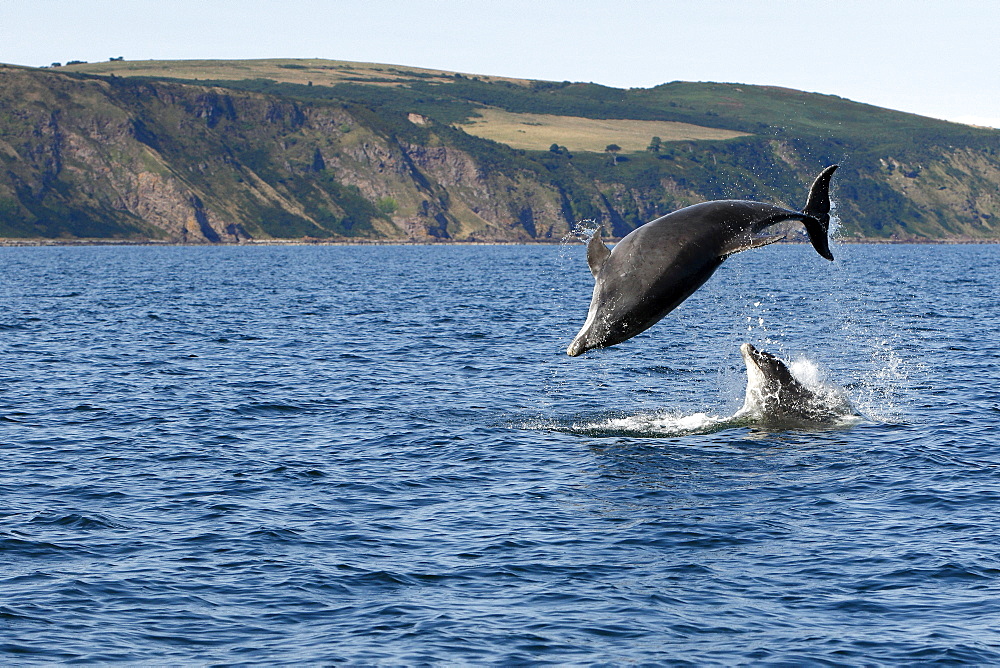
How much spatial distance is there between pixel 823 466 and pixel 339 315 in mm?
50400

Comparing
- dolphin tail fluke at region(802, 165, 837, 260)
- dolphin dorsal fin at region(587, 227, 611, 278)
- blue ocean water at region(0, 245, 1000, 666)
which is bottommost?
blue ocean water at region(0, 245, 1000, 666)

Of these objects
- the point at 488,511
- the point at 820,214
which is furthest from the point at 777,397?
the point at 488,511

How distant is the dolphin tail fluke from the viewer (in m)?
20.0

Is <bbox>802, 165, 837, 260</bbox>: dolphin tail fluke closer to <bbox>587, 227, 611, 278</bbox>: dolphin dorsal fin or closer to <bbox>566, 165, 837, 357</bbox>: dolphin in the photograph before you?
<bbox>566, 165, 837, 357</bbox>: dolphin

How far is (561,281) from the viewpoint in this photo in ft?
435

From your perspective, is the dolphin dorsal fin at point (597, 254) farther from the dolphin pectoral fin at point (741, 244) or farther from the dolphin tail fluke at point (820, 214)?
the dolphin tail fluke at point (820, 214)

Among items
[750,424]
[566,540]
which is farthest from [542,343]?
[566,540]

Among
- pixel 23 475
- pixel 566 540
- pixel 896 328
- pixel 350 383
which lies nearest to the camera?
pixel 566 540

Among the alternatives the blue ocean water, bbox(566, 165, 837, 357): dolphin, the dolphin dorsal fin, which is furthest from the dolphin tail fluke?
the blue ocean water

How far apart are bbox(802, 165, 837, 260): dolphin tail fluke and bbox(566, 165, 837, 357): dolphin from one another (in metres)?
0.02

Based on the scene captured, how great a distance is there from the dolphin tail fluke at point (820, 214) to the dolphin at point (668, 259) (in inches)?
0.7

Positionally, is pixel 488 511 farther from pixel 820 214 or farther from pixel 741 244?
pixel 820 214

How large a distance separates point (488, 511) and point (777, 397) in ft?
39.1

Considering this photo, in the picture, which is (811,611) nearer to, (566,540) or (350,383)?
(566,540)
